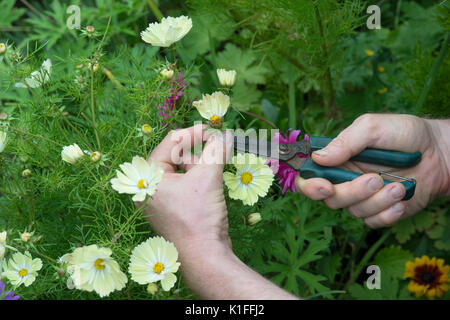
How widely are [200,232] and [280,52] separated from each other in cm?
76

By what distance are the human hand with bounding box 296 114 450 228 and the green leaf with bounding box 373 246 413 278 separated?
0.73 ft

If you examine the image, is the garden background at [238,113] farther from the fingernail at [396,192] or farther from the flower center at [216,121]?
the fingernail at [396,192]

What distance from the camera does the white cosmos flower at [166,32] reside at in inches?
31.8

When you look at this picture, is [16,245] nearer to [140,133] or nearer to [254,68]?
[140,133]

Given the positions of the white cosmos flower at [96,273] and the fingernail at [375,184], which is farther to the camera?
the fingernail at [375,184]

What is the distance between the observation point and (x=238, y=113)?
112cm

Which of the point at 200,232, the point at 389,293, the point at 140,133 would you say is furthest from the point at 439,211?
the point at 140,133

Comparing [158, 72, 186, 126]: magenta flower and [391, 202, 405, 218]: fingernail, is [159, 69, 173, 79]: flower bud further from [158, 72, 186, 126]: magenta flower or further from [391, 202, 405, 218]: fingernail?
[391, 202, 405, 218]: fingernail

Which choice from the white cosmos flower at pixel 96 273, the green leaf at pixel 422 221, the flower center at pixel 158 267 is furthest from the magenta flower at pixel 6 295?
the green leaf at pixel 422 221

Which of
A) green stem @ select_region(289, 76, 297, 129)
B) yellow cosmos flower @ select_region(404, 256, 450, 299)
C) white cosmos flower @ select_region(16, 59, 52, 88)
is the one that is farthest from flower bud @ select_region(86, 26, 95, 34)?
yellow cosmos flower @ select_region(404, 256, 450, 299)

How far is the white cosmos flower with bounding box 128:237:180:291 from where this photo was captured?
689 mm

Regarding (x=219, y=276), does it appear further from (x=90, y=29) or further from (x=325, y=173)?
(x=90, y=29)

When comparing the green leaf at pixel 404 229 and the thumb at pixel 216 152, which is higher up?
the thumb at pixel 216 152
